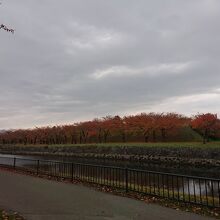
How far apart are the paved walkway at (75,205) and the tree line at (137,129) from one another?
153ft

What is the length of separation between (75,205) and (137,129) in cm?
6147

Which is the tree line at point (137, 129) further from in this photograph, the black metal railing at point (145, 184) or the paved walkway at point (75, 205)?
the paved walkway at point (75, 205)

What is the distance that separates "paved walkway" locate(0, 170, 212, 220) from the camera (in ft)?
27.6

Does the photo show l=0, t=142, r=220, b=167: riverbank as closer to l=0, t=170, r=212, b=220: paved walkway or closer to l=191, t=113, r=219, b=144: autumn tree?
l=191, t=113, r=219, b=144: autumn tree

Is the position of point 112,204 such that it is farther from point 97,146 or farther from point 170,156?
point 97,146

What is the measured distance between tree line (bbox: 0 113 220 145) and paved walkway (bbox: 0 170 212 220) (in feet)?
153

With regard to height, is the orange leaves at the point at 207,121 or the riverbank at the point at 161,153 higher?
the orange leaves at the point at 207,121

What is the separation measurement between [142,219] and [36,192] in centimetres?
562

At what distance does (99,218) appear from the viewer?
818 cm

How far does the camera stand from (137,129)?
70750 millimetres

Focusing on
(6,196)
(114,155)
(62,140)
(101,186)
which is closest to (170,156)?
(114,155)

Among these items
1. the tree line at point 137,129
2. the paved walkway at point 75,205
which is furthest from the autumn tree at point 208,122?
the paved walkway at point 75,205

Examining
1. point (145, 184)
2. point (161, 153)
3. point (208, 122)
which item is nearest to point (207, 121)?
point (208, 122)

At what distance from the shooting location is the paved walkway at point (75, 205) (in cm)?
842
